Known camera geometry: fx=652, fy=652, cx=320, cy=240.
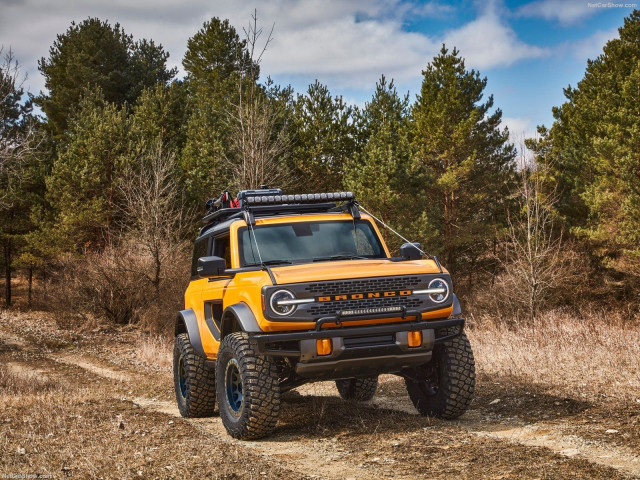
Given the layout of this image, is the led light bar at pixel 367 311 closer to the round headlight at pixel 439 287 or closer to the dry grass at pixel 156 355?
the round headlight at pixel 439 287

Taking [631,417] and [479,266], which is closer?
[631,417]

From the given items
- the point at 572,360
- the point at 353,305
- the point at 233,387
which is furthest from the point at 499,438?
the point at 572,360

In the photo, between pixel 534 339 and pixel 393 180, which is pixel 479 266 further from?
pixel 534 339

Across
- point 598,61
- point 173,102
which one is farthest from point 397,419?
point 598,61

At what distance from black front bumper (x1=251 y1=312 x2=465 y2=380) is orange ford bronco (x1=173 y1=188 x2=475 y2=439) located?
0.01 meters

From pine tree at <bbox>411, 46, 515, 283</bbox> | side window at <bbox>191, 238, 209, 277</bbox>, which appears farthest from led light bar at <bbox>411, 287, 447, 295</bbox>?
pine tree at <bbox>411, 46, 515, 283</bbox>

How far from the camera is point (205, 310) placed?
7855 mm

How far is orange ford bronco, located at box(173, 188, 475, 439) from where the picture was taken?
593cm

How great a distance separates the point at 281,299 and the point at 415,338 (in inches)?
52.0

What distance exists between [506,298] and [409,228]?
569 centimetres

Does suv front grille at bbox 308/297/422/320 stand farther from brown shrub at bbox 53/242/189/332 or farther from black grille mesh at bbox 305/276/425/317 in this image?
A: brown shrub at bbox 53/242/189/332

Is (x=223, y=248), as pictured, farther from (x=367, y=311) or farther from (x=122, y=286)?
(x=122, y=286)

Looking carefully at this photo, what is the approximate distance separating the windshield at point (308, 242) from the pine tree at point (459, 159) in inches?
888

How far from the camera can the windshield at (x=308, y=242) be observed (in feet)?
23.4
